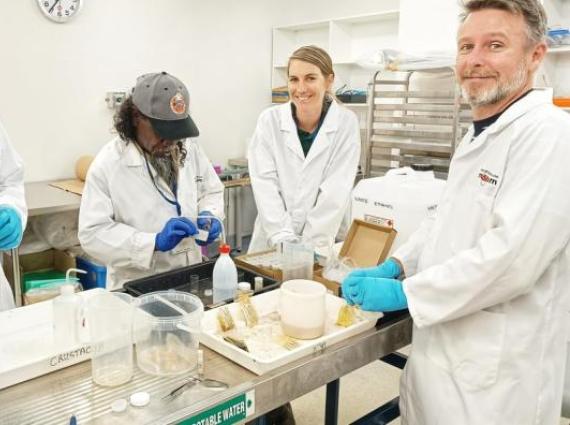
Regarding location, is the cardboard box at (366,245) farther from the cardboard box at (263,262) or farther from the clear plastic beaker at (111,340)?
the clear plastic beaker at (111,340)

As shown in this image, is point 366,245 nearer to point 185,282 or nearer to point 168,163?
point 185,282

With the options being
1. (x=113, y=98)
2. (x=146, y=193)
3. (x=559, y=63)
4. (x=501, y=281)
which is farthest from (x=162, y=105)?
(x=559, y=63)

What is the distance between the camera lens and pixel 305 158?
222cm

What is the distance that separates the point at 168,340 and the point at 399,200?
1.31 metres

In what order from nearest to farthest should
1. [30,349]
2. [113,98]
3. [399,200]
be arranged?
[30,349]
[399,200]
[113,98]

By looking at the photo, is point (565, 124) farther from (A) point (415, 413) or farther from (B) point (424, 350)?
(A) point (415, 413)

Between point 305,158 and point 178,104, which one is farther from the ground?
point 178,104

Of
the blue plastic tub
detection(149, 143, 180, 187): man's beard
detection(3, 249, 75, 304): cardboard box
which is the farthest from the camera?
detection(3, 249, 75, 304): cardboard box

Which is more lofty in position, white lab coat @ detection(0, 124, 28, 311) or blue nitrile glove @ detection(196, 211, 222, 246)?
white lab coat @ detection(0, 124, 28, 311)

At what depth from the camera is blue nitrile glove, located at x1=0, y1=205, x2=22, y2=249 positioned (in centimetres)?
154

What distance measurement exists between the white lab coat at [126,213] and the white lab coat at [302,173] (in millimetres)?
434

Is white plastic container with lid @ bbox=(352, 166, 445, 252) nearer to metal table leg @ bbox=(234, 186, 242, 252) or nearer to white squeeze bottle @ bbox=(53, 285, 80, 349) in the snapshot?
white squeeze bottle @ bbox=(53, 285, 80, 349)

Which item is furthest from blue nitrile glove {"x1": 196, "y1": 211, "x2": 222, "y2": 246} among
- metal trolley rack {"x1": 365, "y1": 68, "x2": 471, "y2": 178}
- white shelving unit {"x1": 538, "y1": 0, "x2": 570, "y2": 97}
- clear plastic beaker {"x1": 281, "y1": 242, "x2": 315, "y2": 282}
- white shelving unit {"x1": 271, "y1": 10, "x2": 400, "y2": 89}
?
white shelving unit {"x1": 271, "y1": 10, "x2": 400, "y2": 89}

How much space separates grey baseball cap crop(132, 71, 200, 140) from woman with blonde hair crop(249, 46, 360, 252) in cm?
64
